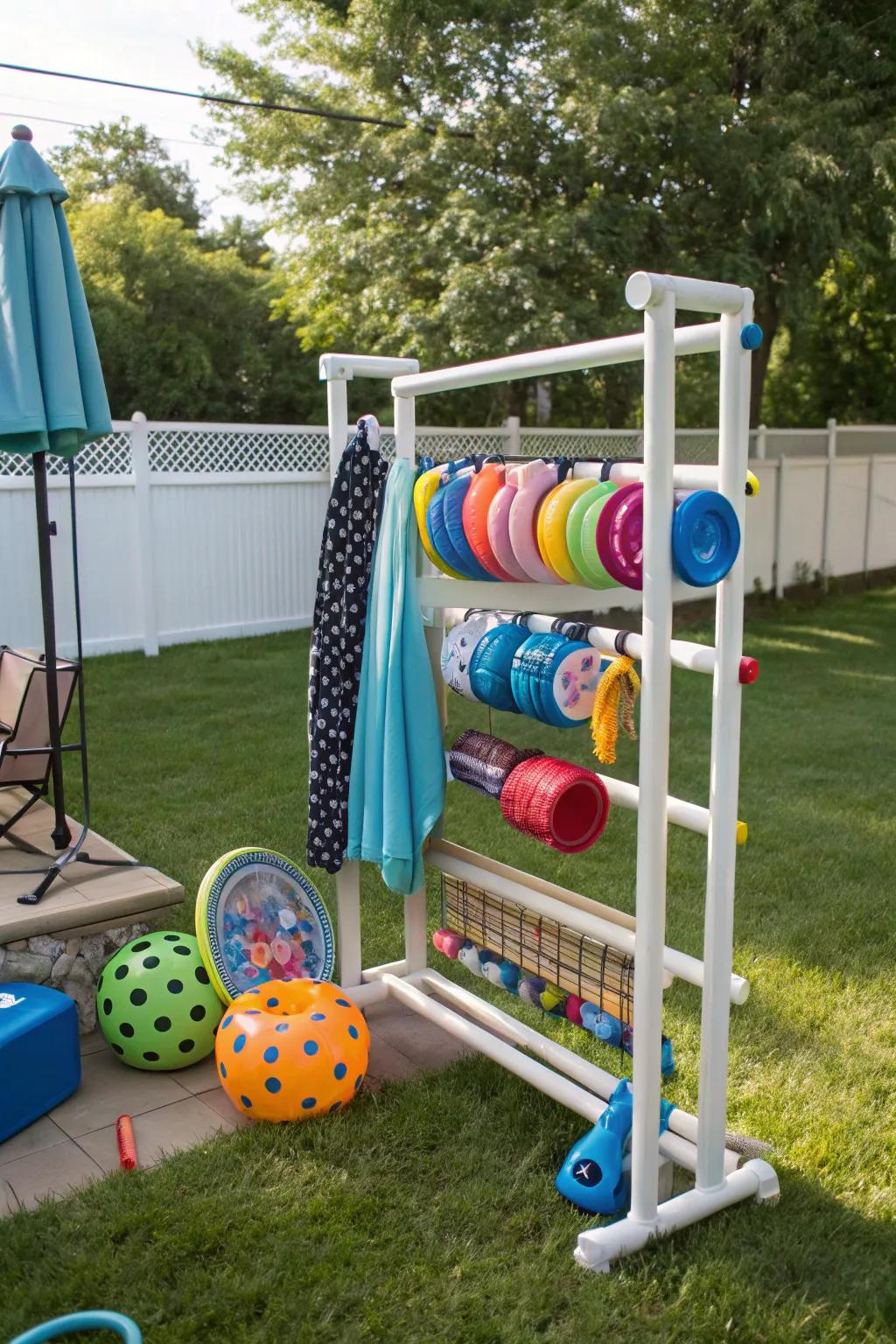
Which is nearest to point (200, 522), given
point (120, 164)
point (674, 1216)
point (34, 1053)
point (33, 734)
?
point (33, 734)

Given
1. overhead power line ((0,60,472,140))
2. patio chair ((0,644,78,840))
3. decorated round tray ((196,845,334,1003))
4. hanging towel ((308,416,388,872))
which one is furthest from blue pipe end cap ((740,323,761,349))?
overhead power line ((0,60,472,140))

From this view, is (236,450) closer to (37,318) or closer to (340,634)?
(37,318)

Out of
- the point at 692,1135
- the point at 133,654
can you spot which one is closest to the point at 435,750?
the point at 692,1135

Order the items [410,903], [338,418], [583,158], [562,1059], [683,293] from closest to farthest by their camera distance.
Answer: [683,293] → [562,1059] → [338,418] → [410,903] → [583,158]

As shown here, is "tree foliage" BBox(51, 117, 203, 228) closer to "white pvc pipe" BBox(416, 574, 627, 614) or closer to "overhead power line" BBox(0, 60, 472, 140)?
"overhead power line" BBox(0, 60, 472, 140)

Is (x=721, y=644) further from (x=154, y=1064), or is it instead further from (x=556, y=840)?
(x=154, y=1064)

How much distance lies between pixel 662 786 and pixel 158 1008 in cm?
159

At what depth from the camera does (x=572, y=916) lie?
2.59 meters

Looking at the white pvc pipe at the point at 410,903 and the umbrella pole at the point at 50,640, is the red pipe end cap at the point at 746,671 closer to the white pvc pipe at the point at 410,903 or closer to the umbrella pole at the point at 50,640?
the white pvc pipe at the point at 410,903

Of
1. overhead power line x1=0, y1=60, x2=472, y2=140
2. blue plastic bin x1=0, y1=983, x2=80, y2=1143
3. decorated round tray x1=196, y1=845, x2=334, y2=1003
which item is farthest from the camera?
overhead power line x1=0, y1=60, x2=472, y2=140

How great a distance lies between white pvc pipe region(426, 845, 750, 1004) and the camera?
2350mm

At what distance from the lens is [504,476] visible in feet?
8.23

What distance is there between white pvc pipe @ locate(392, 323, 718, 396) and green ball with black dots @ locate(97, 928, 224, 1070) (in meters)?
1.73

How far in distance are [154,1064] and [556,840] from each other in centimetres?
131
